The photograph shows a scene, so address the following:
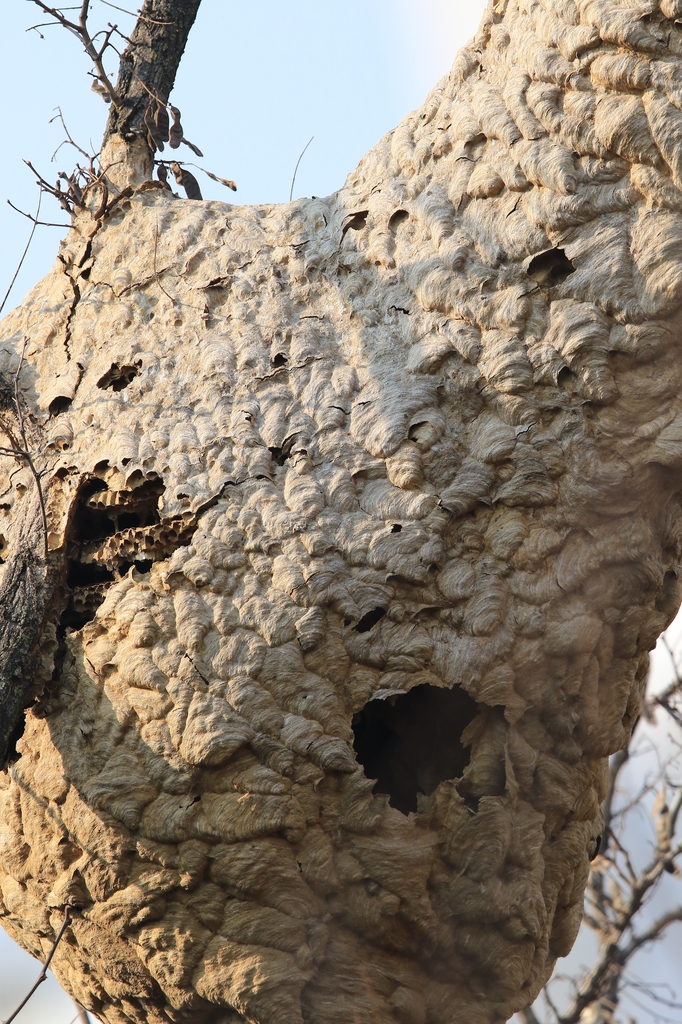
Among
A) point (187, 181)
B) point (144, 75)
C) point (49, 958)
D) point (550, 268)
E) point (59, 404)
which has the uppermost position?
point (144, 75)

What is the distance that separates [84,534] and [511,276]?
5.03 feet

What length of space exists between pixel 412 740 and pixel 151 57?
309cm

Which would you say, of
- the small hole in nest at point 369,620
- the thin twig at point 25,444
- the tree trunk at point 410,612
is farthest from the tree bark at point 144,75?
the small hole in nest at point 369,620

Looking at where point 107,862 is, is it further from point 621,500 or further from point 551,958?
point 621,500

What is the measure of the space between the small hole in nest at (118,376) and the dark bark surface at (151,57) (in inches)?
51.8

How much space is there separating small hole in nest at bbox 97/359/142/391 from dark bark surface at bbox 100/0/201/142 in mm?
1315

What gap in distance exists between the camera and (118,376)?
3.37m

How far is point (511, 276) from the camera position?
9.45 feet

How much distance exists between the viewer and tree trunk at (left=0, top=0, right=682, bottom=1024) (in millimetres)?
2752

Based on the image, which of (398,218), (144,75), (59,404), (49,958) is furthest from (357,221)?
(49,958)

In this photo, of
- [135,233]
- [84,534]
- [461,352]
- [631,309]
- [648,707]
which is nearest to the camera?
[631,309]

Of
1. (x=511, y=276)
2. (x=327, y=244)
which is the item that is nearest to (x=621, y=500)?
(x=511, y=276)

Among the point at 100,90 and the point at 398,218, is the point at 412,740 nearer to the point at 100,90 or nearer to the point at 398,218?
the point at 398,218

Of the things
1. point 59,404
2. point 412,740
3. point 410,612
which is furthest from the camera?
point 59,404
